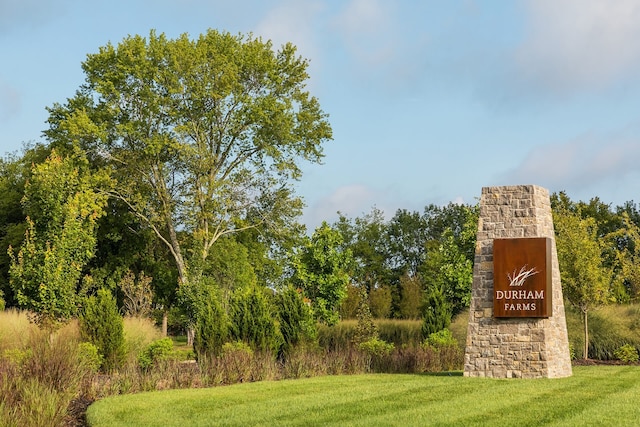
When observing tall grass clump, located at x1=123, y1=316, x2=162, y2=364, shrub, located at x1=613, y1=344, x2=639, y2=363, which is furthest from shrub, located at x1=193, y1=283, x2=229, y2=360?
shrub, located at x1=613, y1=344, x2=639, y2=363

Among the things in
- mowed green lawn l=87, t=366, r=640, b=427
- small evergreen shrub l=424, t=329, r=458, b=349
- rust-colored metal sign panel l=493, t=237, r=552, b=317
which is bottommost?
mowed green lawn l=87, t=366, r=640, b=427

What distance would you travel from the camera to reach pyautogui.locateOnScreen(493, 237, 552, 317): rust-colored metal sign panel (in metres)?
16.5

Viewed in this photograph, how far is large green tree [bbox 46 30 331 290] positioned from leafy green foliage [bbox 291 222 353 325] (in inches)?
181

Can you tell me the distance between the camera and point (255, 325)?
68.2 feet

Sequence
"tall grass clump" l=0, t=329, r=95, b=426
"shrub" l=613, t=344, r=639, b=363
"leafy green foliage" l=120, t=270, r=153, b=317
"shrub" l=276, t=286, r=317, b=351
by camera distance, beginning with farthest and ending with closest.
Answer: "leafy green foliage" l=120, t=270, r=153, b=317 < "shrub" l=276, t=286, r=317, b=351 < "shrub" l=613, t=344, r=639, b=363 < "tall grass clump" l=0, t=329, r=95, b=426

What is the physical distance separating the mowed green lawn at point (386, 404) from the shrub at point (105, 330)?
552cm

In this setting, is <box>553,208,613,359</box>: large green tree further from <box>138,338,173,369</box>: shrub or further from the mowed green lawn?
<box>138,338,173,369</box>: shrub

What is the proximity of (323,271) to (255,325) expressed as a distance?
9.51 meters

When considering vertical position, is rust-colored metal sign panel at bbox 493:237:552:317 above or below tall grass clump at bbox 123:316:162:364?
above

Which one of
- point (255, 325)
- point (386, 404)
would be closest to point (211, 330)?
point (255, 325)

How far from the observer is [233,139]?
35.1 metres

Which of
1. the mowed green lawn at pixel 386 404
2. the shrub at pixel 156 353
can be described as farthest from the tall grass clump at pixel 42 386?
the shrub at pixel 156 353

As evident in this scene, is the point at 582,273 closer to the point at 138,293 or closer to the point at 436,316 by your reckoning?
the point at 436,316

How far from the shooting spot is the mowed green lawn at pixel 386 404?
10.8m
